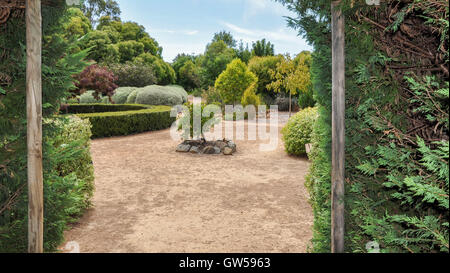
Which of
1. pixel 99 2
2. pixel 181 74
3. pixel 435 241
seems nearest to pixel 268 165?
pixel 435 241

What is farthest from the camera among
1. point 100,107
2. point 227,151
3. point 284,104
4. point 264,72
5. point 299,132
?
point 264,72

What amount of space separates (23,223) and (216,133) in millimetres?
A: 9969

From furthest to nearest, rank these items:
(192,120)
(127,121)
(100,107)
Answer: (100,107), (127,121), (192,120)

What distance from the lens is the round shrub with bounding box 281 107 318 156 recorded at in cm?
836

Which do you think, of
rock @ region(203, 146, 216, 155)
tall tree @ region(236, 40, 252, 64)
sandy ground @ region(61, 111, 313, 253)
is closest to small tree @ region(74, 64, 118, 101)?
sandy ground @ region(61, 111, 313, 253)

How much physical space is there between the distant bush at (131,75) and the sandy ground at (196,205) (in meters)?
17.6

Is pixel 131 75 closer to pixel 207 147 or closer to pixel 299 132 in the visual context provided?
pixel 207 147

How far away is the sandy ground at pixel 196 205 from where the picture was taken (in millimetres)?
3920

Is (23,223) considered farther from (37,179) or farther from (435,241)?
(435,241)

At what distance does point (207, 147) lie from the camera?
31.4ft

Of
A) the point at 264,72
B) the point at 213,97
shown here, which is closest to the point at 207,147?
the point at 213,97

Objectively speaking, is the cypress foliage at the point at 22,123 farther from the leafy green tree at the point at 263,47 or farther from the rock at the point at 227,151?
the leafy green tree at the point at 263,47

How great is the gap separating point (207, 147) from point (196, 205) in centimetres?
439

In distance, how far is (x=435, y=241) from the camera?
5.43 feet
